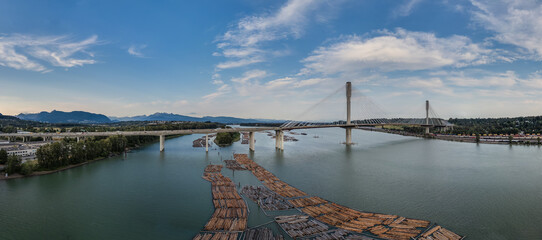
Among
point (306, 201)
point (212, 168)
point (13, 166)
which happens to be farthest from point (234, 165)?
point (13, 166)

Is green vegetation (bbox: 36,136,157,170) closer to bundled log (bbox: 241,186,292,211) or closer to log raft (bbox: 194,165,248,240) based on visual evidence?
log raft (bbox: 194,165,248,240)

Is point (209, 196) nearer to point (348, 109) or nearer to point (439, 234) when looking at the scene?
point (439, 234)

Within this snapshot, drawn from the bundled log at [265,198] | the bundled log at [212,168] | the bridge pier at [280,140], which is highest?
the bridge pier at [280,140]

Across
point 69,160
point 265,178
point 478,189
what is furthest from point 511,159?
point 69,160

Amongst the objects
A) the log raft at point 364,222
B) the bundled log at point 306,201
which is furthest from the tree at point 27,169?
the bundled log at point 306,201

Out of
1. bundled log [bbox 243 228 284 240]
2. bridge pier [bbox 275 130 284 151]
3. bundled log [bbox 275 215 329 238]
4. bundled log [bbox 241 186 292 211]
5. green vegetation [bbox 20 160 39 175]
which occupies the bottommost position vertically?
bundled log [bbox 243 228 284 240]

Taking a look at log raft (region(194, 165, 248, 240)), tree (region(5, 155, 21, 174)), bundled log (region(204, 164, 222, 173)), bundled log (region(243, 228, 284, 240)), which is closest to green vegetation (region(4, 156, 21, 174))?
tree (region(5, 155, 21, 174))

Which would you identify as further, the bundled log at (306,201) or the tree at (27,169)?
the tree at (27,169)

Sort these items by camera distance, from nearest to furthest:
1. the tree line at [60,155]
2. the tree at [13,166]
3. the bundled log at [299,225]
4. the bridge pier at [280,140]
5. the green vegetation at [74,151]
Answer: the bundled log at [299,225], the tree at [13,166], the tree line at [60,155], the green vegetation at [74,151], the bridge pier at [280,140]

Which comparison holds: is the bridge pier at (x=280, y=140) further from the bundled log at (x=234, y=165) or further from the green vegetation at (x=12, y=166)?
the green vegetation at (x=12, y=166)
